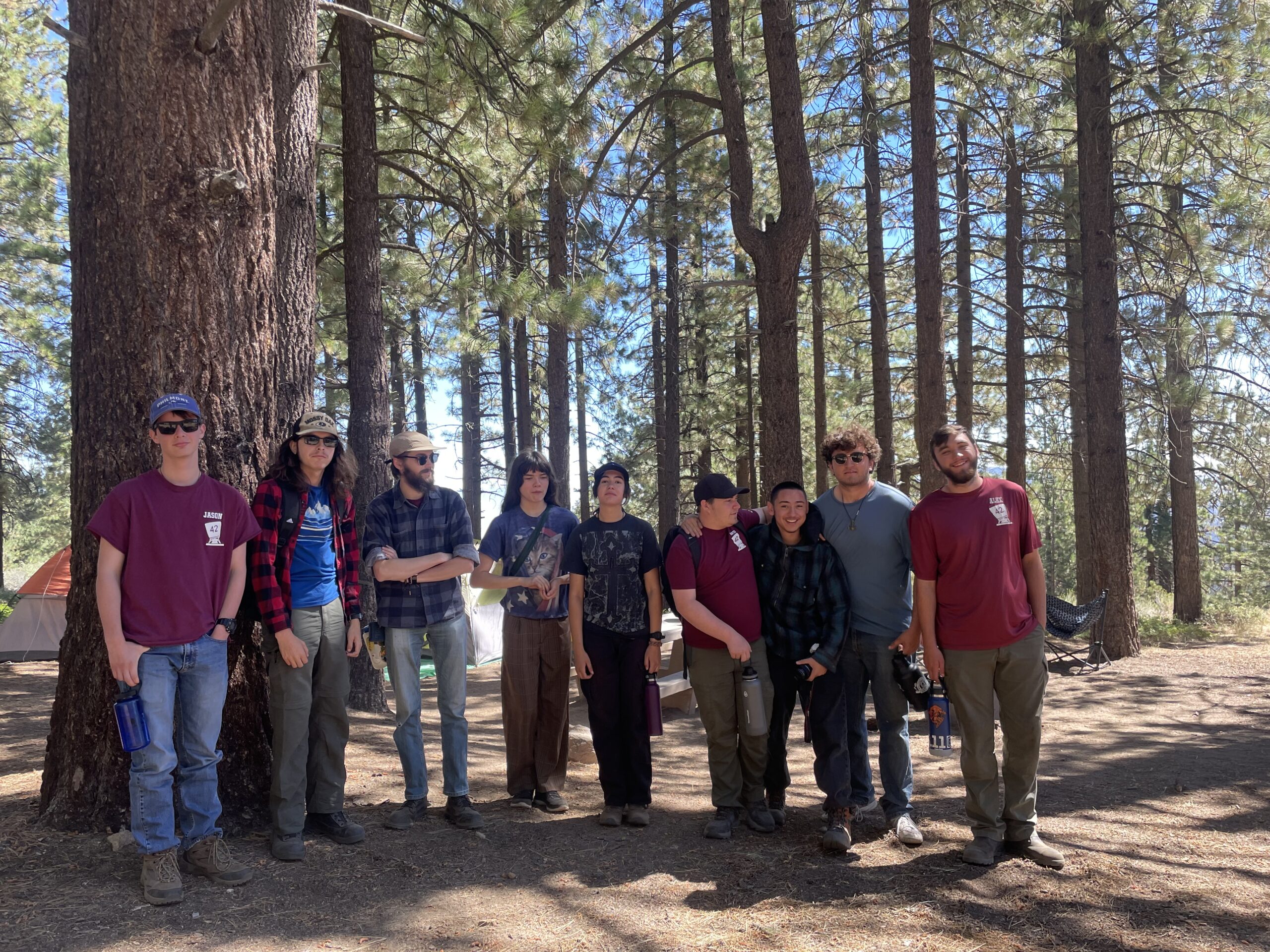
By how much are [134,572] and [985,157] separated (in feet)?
42.0

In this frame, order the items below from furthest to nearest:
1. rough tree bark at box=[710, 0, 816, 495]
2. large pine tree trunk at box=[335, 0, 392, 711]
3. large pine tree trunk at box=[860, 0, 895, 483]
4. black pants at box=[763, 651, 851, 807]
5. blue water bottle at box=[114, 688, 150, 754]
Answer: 1. large pine tree trunk at box=[860, 0, 895, 483]
2. large pine tree trunk at box=[335, 0, 392, 711]
3. rough tree bark at box=[710, 0, 816, 495]
4. black pants at box=[763, 651, 851, 807]
5. blue water bottle at box=[114, 688, 150, 754]

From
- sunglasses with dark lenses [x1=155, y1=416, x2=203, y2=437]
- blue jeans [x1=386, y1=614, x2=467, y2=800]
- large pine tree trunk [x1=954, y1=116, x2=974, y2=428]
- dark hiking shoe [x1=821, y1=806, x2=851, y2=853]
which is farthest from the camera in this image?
large pine tree trunk [x1=954, y1=116, x2=974, y2=428]

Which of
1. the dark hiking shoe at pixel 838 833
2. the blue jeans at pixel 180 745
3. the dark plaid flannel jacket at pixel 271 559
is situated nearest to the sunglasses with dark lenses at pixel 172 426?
the dark plaid flannel jacket at pixel 271 559

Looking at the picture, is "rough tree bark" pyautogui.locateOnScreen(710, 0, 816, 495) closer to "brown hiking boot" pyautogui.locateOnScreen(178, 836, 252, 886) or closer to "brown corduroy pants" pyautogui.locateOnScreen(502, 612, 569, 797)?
"brown corduroy pants" pyautogui.locateOnScreen(502, 612, 569, 797)

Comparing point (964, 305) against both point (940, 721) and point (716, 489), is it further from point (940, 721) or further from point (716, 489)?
point (940, 721)

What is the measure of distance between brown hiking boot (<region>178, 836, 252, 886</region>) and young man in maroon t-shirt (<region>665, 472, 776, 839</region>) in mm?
2106

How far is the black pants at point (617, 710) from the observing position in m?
4.63

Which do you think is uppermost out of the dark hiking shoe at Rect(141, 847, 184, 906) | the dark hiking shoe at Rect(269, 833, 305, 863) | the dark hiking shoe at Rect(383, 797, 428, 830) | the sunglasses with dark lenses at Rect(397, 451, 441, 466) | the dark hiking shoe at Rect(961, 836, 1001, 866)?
the sunglasses with dark lenses at Rect(397, 451, 441, 466)

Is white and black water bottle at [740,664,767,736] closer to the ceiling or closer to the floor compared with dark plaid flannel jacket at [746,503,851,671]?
closer to the floor

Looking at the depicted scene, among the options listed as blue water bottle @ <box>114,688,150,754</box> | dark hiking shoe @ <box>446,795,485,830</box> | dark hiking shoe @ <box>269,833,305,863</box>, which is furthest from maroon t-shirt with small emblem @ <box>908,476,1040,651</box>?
blue water bottle @ <box>114,688,150,754</box>

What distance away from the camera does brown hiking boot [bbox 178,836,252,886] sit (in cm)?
349

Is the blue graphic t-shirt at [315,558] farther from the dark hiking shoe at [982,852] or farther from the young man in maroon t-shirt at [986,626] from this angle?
the dark hiking shoe at [982,852]

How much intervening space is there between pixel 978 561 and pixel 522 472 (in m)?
2.41

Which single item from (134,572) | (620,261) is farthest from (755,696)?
(620,261)
